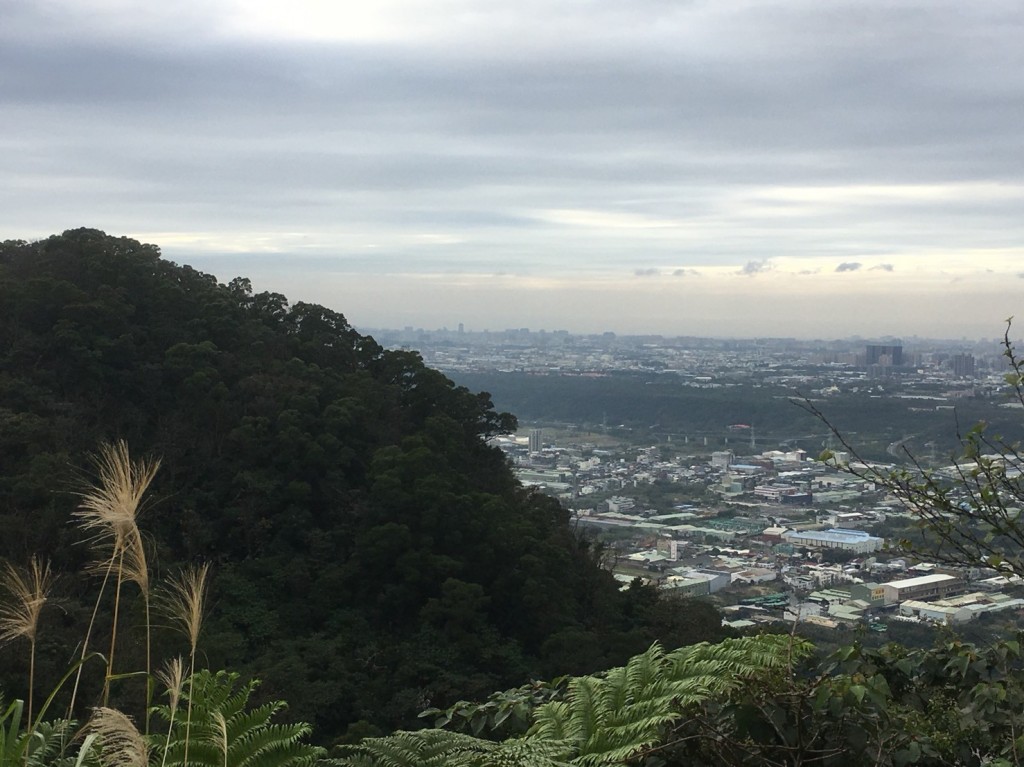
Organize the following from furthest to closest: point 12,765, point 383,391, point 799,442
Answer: point 799,442 → point 383,391 → point 12,765

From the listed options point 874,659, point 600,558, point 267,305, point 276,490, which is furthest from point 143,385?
point 874,659

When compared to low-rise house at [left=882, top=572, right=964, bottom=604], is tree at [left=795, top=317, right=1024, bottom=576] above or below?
above

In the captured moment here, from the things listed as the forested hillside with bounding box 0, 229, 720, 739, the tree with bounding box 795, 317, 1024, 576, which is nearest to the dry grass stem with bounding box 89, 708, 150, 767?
the tree with bounding box 795, 317, 1024, 576

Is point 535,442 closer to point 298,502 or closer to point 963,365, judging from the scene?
point 963,365

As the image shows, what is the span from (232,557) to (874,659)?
11273 millimetres

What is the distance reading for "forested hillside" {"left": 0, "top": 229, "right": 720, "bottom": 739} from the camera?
1070 centimetres

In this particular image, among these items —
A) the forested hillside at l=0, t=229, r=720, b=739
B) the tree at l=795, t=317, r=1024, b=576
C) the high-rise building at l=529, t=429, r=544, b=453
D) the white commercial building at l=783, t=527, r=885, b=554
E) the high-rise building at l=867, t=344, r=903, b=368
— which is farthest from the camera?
the high-rise building at l=867, t=344, r=903, b=368

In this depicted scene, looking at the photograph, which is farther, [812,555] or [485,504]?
[812,555]

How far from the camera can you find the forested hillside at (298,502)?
10695mm

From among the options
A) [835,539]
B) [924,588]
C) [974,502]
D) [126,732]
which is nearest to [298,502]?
[924,588]

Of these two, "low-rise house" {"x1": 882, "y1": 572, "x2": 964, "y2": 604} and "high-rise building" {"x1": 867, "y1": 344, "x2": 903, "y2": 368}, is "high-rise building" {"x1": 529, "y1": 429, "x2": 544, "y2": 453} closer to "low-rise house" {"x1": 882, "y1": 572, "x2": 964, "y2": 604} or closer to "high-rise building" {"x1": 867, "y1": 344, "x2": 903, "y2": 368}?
"high-rise building" {"x1": 867, "y1": 344, "x2": 903, "y2": 368}

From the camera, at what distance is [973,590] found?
1002 cm

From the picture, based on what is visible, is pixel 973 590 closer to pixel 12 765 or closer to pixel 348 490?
pixel 348 490

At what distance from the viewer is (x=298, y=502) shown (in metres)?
14.0
